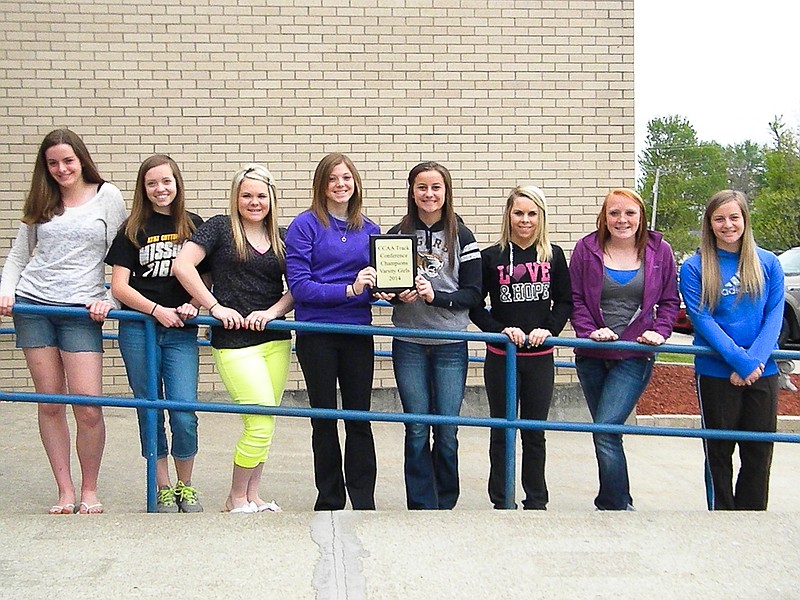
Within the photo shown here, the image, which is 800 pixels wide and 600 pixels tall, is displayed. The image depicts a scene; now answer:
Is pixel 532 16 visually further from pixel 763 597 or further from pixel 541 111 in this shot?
pixel 763 597

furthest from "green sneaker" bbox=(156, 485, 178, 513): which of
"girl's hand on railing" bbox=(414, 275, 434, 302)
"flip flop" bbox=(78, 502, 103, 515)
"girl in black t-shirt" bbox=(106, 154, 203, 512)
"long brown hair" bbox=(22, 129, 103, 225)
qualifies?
"girl's hand on railing" bbox=(414, 275, 434, 302)

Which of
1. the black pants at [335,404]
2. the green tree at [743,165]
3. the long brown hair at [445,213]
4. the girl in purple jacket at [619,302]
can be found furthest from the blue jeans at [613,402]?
the green tree at [743,165]

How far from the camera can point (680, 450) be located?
761cm

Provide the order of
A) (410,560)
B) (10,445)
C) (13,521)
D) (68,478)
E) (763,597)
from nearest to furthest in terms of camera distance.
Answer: (763,597)
(410,560)
(13,521)
(68,478)
(10,445)

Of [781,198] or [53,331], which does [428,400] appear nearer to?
[53,331]

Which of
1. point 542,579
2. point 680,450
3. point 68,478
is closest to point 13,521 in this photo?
point 68,478

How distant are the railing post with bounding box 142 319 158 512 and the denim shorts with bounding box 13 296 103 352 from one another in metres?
0.27

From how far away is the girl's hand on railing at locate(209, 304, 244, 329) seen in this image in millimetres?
4258

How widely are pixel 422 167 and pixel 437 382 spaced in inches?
41.3

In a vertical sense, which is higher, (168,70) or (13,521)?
(168,70)

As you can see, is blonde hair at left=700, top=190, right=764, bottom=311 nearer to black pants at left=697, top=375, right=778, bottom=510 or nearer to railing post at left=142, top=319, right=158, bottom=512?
black pants at left=697, top=375, right=778, bottom=510

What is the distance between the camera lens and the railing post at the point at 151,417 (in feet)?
13.9

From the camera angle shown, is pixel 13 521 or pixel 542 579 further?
pixel 13 521

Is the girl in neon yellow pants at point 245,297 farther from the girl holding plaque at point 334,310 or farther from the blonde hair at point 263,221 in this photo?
the girl holding plaque at point 334,310
